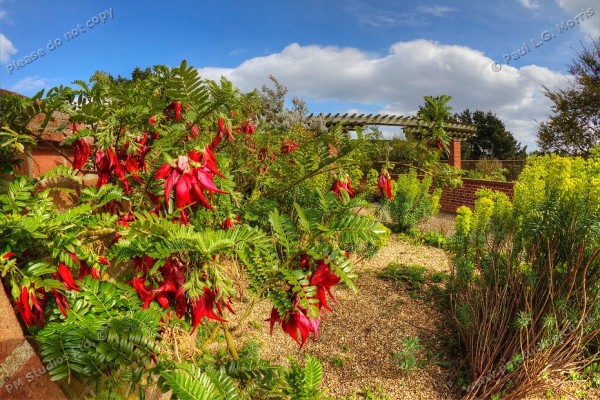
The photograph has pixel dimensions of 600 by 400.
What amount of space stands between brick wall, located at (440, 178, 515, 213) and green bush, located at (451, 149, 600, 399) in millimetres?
7171

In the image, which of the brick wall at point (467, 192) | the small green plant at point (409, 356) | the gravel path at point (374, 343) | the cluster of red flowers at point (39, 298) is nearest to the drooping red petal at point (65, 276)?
the cluster of red flowers at point (39, 298)

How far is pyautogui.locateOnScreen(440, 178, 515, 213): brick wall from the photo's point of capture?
32.0 ft

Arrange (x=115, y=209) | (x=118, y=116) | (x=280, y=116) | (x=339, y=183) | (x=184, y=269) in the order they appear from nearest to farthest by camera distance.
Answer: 1. (x=184, y=269)
2. (x=118, y=116)
3. (x=115, y=209)
4. (x=339, y=183)
5. (x=280, y=116)

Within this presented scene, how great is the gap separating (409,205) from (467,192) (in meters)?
4.56

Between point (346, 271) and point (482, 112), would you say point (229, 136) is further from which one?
point (482, 112)

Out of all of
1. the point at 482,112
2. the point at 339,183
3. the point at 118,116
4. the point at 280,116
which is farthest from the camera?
the point at 482,112

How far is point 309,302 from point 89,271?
1.90ft

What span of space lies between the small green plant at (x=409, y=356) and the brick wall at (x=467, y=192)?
25.0 ft

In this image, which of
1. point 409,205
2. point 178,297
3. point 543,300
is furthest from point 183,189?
point 409,205

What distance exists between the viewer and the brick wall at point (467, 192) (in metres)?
9.75

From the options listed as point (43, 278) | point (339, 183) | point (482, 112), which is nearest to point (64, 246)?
point (43, 278)

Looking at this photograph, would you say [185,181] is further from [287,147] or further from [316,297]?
[287,147]

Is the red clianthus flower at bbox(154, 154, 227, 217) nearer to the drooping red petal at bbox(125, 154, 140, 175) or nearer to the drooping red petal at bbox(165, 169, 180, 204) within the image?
the drooping red petal at bbox(165, 169, 180, 204)

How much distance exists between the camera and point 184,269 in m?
1.10
